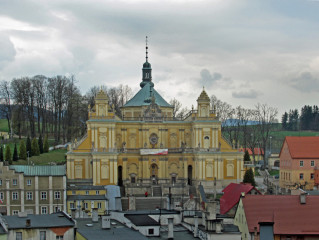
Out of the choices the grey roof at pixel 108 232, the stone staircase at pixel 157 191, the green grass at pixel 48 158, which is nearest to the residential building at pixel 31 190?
the stone staircase at pixel 157 191

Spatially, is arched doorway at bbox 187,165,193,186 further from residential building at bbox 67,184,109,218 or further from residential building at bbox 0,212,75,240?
residential building at bbox 0,212,75,240

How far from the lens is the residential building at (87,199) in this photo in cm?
6203

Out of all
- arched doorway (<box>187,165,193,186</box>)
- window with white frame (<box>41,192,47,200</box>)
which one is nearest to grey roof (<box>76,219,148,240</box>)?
window with white frame (<box>41,192,47,200</box>)

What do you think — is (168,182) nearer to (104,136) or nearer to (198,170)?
(198,170)

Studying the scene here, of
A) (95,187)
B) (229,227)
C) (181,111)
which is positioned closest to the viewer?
(229,227)

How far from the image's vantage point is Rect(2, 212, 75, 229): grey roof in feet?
121

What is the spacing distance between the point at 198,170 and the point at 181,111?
147ft

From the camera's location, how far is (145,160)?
77.4m

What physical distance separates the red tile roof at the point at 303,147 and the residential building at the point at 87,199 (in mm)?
27555

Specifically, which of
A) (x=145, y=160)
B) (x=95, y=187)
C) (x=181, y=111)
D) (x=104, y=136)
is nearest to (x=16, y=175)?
(x=95, y=187)

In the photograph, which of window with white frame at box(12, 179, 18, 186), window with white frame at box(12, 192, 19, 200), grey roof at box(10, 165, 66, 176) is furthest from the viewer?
grey roof at box(10, 165, 66, 176)

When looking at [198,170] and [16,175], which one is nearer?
[16,175]

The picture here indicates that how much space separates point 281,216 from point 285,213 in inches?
21.6

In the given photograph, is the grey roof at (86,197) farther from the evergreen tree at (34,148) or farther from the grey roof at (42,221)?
the evergreen tree at (34,148)
